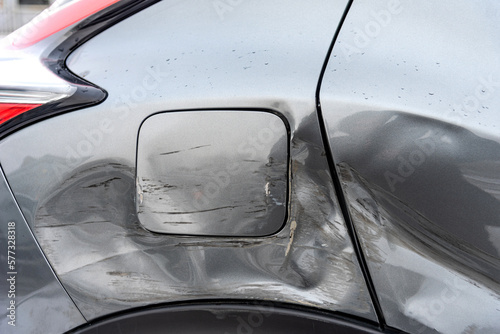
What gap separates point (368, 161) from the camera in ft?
3.45

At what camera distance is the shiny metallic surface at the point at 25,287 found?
1.12 m

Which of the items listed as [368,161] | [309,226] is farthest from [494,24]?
[309,226]

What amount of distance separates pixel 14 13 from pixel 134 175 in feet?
43.8

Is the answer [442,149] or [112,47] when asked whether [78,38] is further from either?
[442,149]

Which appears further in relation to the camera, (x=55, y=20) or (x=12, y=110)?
(x=55, y=20)

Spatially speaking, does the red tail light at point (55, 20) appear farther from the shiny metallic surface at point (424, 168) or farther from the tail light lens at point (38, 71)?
the shiny metallic surface at point (424, 168)

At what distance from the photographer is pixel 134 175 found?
1080mm

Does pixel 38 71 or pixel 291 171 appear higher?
pixel 38 71

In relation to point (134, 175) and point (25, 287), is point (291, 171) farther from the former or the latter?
point (25, 287)

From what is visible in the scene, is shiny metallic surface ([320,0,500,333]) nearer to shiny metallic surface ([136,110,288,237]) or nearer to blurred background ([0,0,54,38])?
shiny metallic surface ([136,110,288,237])

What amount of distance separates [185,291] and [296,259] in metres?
0.27

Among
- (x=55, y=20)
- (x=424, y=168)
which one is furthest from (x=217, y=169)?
(x=55, y=20)

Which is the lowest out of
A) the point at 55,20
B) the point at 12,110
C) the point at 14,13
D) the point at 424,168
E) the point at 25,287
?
the point at 14,13

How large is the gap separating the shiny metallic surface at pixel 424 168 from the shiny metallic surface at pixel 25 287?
0.70 m
